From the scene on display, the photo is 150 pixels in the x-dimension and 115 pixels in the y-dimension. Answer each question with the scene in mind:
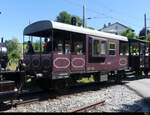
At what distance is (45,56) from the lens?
8.22m

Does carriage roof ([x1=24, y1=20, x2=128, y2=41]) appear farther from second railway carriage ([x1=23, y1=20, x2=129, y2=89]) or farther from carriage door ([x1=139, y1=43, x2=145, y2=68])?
carriage door ([x1=139, y1=43, x2=145, y2=68])

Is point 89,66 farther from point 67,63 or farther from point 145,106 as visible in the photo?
point 145,106

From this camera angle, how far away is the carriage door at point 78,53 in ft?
29.0

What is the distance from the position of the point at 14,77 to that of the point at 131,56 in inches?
399

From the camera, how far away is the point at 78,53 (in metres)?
9.24

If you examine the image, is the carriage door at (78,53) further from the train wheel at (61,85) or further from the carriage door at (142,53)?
the carriage door at (142,53)

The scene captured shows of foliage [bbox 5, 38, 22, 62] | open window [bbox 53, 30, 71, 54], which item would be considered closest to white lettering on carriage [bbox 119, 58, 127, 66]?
open window [bbox 53, 30, 71, 54]

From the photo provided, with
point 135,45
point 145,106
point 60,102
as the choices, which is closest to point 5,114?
point 60,102

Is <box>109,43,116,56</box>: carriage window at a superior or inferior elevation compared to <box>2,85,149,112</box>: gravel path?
superior

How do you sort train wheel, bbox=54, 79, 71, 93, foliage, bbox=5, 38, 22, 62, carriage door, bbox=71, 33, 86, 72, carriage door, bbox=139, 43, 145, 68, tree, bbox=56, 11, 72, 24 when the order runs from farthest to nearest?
1. tree, bbox=56, 11, 72, 24
2. foliage, bbox=5, 38, 22, 62
3. carriage door, bbox=139, 43, 145, 68
4. carriage door, bbox=71, 33, 86, 72
5. train wheel, bbox=54, 79, 71, 93

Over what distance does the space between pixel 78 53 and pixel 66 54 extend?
1.04 metres

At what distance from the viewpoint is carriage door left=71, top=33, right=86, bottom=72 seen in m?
8.84

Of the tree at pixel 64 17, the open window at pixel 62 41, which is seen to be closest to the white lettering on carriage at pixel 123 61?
the open window at pixel 62 41

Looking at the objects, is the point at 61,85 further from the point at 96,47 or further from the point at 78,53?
the point at 96,47
